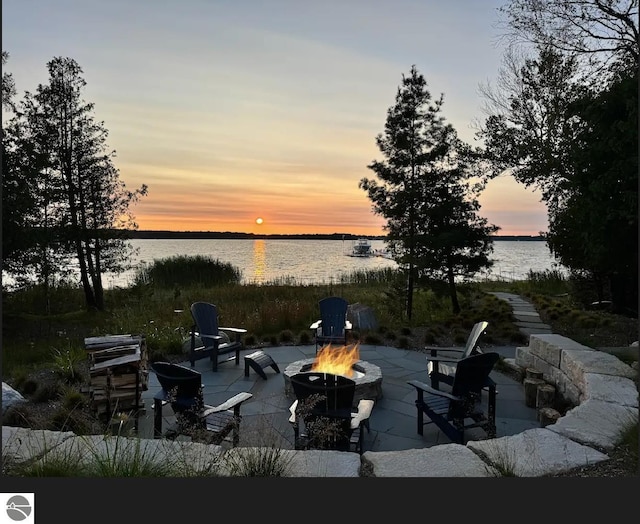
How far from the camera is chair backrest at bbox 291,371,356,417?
3.20m

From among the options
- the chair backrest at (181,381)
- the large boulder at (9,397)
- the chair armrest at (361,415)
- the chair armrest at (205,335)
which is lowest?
the large boulder at (9,397)

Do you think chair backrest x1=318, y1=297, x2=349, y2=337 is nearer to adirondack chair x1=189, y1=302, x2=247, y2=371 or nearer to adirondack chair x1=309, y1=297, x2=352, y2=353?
adirondack chair x1=309, y1=297, x2=352, y2=353

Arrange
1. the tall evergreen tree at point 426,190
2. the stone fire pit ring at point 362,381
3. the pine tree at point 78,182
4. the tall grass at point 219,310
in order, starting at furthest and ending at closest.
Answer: the pine tree at point 78,182 → the tall evergreen tree at point 426,190 → the tall grass at point 219,310 → the stone fire pit ring at point 362,381

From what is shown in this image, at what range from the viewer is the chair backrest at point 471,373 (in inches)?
143

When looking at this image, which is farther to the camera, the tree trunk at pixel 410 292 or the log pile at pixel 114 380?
the tree trunk at pixel 410 292

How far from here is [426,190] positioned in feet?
31.5

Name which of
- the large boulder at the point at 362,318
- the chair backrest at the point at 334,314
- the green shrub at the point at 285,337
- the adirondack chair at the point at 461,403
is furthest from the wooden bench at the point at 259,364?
the large boulder at the point at 362,318

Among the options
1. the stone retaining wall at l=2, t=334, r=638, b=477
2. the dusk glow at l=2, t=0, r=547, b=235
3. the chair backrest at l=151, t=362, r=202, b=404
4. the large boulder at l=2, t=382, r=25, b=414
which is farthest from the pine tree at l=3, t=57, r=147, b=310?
the stone retaining wall at l=2, t=334, r=638, b=477

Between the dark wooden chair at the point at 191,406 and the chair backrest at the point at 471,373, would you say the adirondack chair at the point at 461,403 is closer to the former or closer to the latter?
the chair backrest at the point at 471,373

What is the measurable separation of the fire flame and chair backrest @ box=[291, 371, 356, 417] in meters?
1.31

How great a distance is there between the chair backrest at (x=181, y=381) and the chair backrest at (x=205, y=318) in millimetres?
2282

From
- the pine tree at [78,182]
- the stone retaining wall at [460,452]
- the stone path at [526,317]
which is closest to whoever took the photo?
the stone retaining wall at [460,452]

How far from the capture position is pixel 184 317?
29.5 feet

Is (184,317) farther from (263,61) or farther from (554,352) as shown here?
(554,352)
